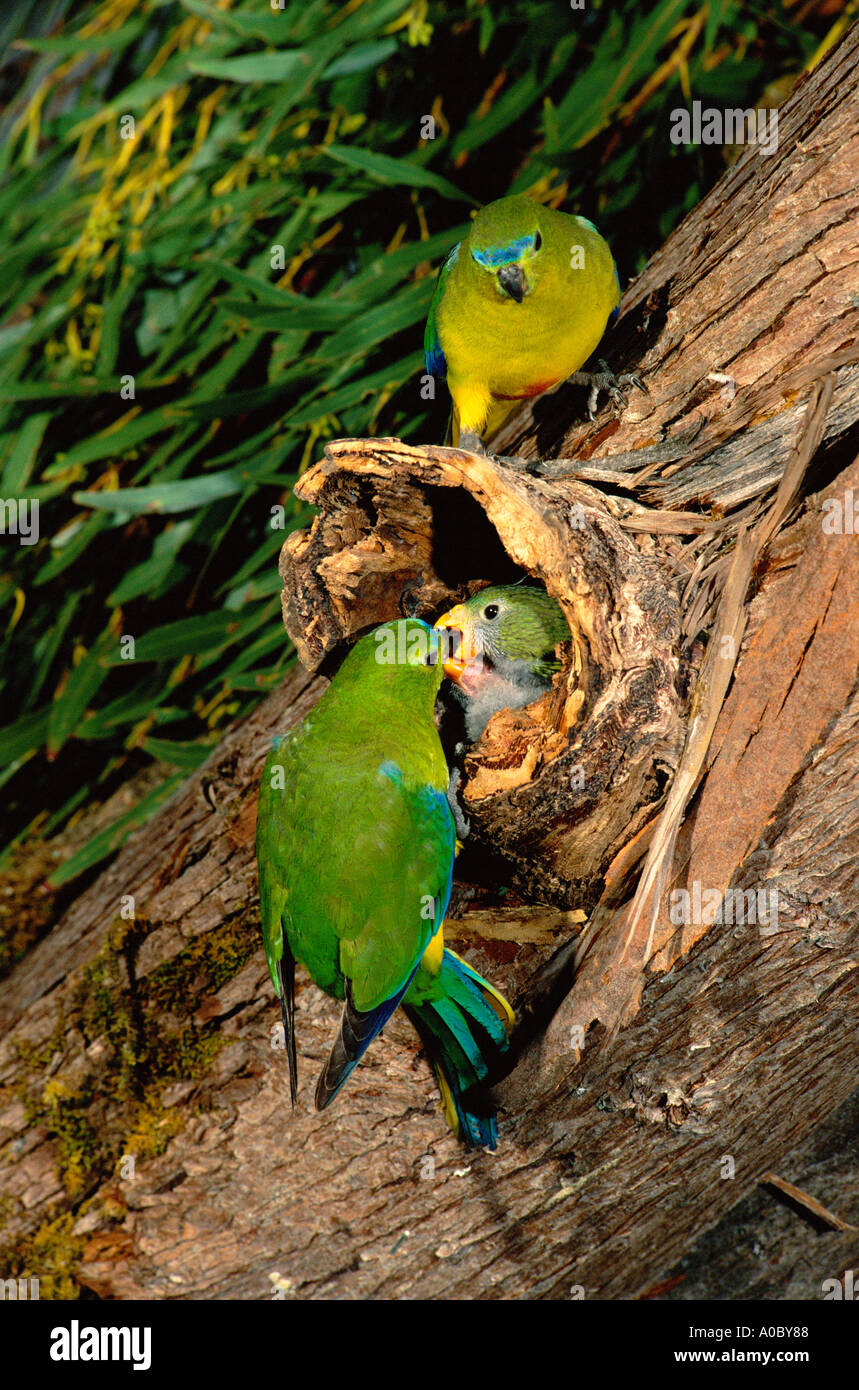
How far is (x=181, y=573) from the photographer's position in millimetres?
3184

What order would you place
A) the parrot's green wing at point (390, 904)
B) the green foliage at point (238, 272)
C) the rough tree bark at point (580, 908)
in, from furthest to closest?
the green foliage at point (238, 272) → the parrot's green wing at point (390, 904) → the rough tree bark at point (580, 908)

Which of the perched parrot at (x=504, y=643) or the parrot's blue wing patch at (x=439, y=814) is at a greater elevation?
the perched parrot at (x=504, y=643)

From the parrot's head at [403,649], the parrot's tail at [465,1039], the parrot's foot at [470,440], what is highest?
the parrot's foot at [470,440]

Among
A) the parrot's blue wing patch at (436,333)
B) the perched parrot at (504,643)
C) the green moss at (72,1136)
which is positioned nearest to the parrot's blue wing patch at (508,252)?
the parrot's blue wing patch at (436,333)

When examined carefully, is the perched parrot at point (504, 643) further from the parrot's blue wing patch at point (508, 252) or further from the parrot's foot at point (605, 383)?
the parrot's blue wing patch at point (508, 252)

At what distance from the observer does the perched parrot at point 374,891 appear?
5.92 feet

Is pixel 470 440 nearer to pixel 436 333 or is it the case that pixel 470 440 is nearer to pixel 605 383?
pixel 436 333

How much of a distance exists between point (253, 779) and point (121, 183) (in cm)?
258

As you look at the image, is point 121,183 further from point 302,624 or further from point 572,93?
point 302,624

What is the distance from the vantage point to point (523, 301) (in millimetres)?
2234

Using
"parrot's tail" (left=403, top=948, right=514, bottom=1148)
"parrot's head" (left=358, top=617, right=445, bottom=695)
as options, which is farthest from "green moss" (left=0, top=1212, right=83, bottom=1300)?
"parrot's head" (left=358, top=617, right=445, bottom=695)

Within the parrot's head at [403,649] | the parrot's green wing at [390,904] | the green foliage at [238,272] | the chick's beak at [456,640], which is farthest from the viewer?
the green foliage at [238,272]

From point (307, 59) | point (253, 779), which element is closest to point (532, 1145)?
point (253, 779)

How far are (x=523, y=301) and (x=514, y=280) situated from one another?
0.05m
